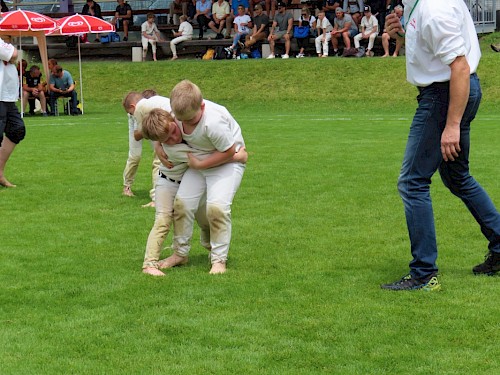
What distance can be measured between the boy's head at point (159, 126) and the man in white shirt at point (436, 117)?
5.41 ft

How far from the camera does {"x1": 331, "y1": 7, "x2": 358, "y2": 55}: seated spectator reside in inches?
1257

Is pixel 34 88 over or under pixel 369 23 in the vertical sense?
under

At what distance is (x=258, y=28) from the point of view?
33.7 metres

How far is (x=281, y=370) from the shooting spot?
4.83 metres

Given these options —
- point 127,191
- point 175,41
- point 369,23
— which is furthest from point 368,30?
point 127,191

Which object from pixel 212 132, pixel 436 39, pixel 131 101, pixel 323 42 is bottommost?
pixel 323 42

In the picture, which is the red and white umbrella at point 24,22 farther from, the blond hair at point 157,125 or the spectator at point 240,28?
the blond hair at point 157,125

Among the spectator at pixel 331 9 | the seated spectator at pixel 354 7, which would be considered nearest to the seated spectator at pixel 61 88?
the spectator at pixel 331 9

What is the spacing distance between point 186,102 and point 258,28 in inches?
1086

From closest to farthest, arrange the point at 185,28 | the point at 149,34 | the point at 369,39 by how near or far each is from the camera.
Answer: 1. the point at 369,39
2. the point at 185,28
3. the point at 149,34

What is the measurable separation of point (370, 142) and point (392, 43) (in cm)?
1583

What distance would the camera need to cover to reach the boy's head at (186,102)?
6578mm

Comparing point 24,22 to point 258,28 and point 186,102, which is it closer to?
point 258,28

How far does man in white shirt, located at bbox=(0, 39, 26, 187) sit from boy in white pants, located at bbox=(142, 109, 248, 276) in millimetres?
4895
